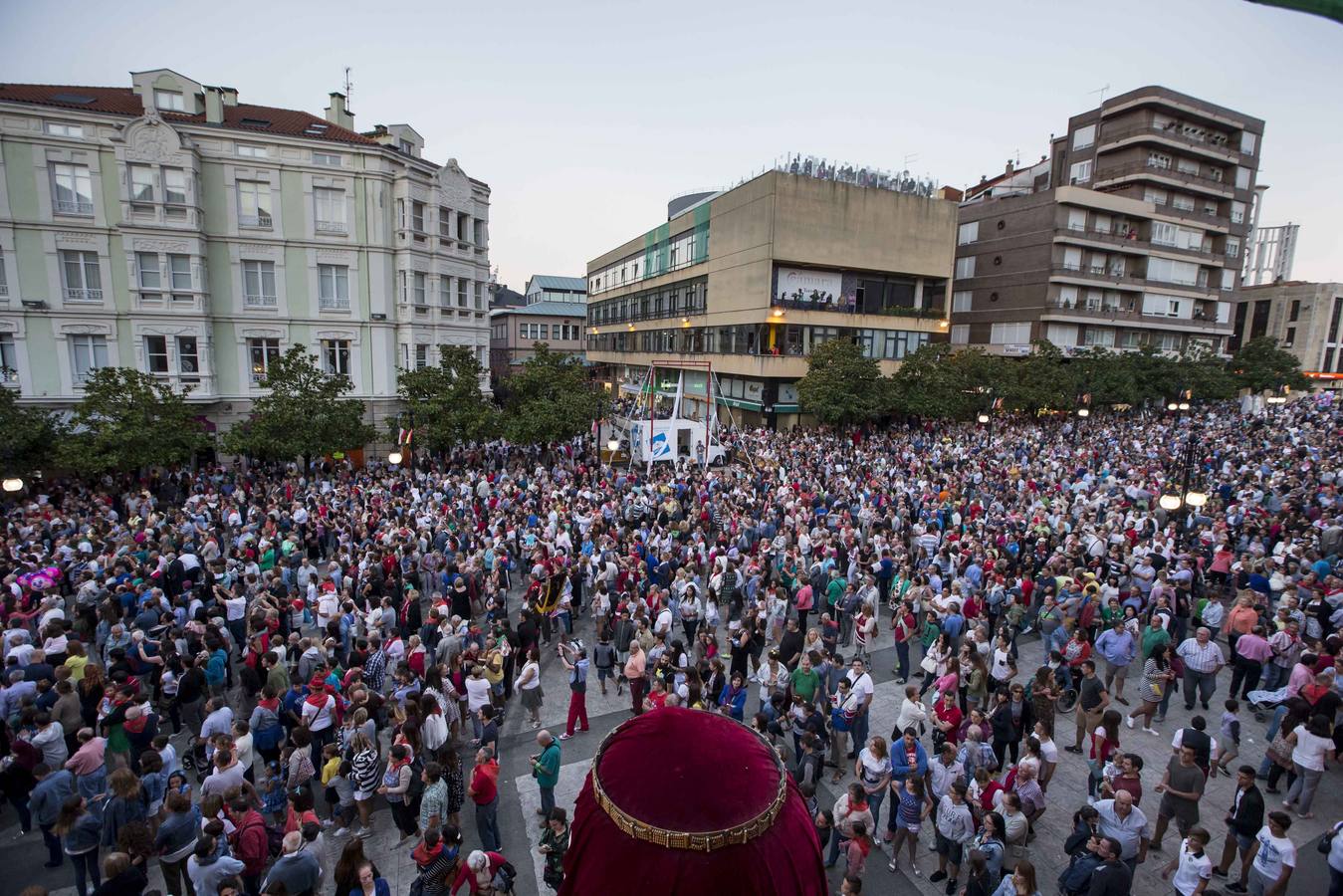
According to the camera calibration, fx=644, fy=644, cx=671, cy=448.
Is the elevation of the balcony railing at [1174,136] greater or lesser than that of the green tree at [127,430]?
greater

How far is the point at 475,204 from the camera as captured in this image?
113 ft

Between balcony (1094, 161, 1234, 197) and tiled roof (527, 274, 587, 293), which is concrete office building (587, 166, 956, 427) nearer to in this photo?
balcony (1094, 161, 1234, 197)

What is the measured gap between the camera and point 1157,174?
54375 millimetres

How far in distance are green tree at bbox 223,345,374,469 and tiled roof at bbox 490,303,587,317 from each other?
4713 cm

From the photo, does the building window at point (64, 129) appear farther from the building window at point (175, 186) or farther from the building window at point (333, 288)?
the building window at point (333, 288)

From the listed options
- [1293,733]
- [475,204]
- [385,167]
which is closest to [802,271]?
[475,204]

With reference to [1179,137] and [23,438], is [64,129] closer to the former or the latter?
[23,438]

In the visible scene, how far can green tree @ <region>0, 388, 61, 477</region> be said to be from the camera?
64.8ft

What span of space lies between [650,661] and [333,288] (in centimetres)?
2711

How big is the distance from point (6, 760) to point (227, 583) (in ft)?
16.6

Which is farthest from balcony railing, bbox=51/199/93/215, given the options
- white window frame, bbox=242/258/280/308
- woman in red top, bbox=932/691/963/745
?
woman in red top, bbox=932/691/963/745

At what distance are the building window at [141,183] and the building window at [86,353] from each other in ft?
19.4

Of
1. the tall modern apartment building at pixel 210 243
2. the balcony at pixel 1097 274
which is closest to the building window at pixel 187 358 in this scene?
the tall modern apartment building at pixel 210 243

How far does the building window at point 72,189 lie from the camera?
83.8ft
